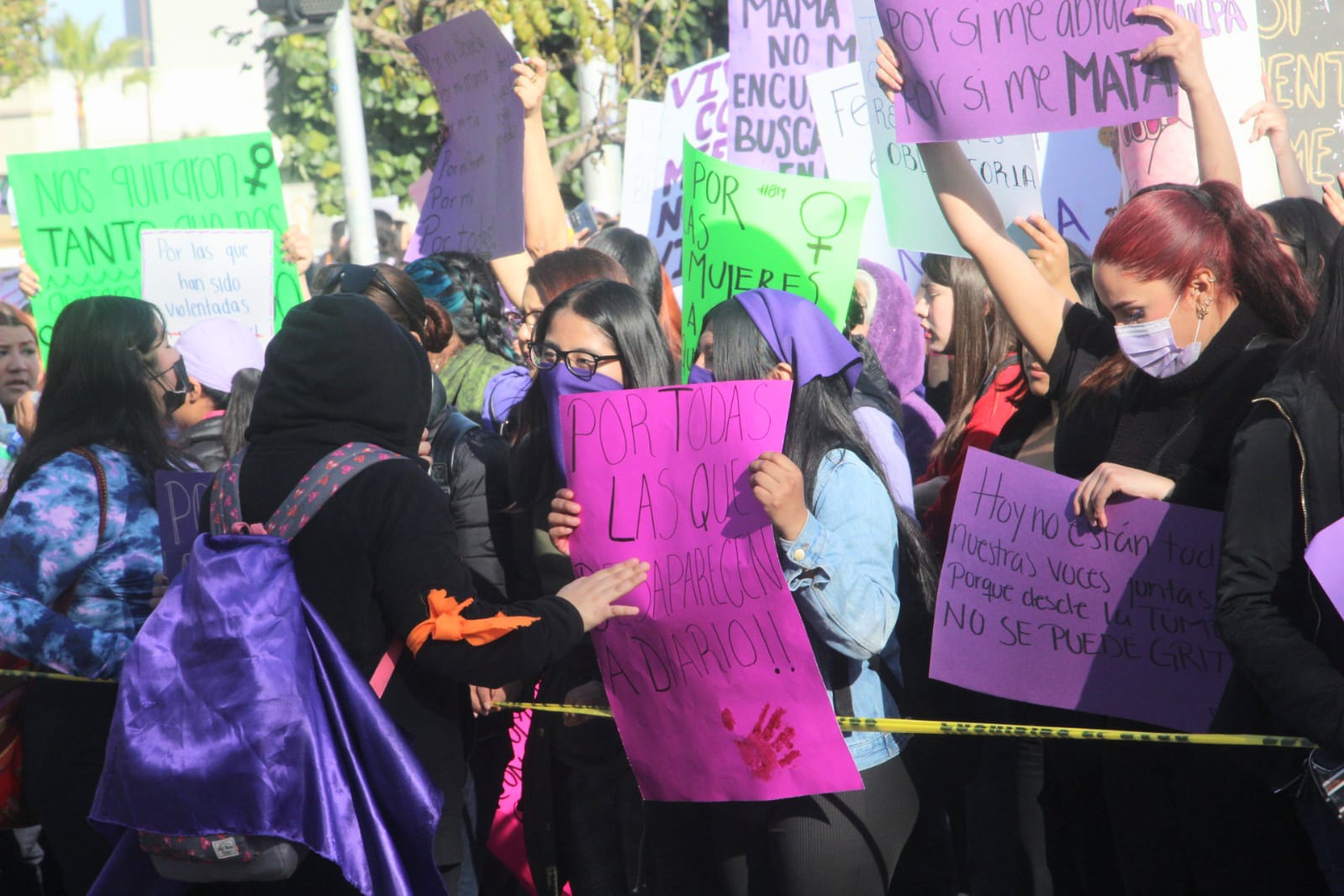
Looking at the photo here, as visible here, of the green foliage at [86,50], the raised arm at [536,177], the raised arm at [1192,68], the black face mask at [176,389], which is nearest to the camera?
the raised arm at [1192,68]

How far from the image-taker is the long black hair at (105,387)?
13.1ft

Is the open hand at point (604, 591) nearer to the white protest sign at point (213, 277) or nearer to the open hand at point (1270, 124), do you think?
the open hand at point (1270, 124)

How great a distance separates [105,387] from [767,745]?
212cm

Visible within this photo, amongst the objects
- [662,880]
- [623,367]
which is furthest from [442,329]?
[662,880]

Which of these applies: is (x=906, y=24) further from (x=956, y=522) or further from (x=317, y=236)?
(x=317, y=236)

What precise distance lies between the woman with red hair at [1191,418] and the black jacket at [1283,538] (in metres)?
0.38

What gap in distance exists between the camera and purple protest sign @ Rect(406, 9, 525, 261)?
555 centimetres

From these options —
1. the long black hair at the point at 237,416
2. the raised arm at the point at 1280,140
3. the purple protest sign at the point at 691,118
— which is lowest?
the long black hair at the point at 237,416

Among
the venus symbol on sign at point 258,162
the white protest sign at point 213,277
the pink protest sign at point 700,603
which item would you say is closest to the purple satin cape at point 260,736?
the pink protest sign at point 700,603

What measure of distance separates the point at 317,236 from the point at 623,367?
70.3 feet

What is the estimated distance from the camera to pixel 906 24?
3957 millimetres

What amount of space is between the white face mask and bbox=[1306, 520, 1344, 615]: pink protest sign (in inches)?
29.1

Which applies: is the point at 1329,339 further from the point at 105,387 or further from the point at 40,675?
the point at 40,675

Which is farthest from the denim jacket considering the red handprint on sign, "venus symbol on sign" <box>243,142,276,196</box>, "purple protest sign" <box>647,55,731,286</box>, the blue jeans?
"venus symbol on sign" <box>243,142,276,196</box>
